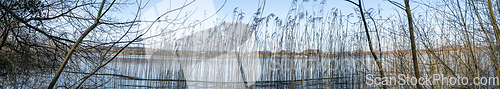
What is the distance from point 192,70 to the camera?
2.61 meters

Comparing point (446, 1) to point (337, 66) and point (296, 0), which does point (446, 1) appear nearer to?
point (296, 0)

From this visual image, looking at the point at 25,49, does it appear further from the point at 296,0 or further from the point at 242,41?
the point at 296,0

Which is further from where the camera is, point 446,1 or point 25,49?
point 25,49

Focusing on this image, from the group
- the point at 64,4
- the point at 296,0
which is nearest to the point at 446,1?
the point at 296,0

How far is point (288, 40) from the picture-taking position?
2.45 metres

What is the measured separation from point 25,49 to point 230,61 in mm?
1614

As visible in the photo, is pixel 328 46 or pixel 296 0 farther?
pixel 328 46

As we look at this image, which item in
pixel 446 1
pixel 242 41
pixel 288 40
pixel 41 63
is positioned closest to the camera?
pixel 446 1

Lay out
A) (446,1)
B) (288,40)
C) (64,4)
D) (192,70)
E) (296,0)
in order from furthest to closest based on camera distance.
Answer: (192,70), (288,40), (296,0), (64,4), (446,1)

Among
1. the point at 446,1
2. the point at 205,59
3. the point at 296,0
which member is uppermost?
the point at 296,0

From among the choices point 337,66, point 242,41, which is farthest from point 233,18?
point 337,66

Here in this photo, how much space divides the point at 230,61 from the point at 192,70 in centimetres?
41

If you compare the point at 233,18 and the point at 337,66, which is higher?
the point at 233,18

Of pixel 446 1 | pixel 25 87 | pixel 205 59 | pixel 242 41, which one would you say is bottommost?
pixel 25 87
